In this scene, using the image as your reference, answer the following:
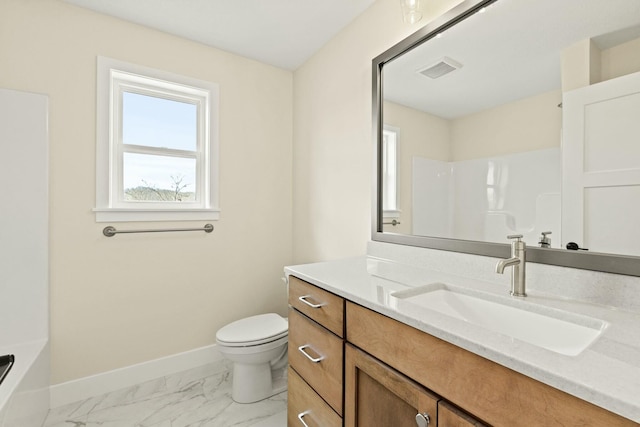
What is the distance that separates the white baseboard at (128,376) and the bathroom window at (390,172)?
1682 millimetres

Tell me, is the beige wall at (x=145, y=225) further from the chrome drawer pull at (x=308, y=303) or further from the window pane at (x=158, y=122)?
the chrome drawer pull at (x=308, y=303)

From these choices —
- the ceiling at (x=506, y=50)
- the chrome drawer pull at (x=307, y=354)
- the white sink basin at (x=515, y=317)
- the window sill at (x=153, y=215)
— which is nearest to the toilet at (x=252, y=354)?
the chrome drawer pull at (x=307, y=354)

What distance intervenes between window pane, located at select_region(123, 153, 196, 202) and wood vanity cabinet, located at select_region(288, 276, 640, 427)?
1.31 m

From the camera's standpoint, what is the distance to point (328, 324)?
1.10 meters

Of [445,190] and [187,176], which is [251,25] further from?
[445,190]

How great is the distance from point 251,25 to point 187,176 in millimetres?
1151

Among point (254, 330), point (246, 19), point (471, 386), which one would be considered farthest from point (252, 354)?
point (246, 19)

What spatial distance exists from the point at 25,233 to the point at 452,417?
7.19ft

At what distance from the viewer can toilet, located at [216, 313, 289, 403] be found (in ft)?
5.65

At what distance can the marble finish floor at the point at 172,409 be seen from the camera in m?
1.62

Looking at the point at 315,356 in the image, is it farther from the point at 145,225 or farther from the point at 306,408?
the point at 145,225

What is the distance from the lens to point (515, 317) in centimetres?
89

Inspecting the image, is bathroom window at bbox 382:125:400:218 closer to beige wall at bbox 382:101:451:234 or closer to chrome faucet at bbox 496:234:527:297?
beige wall at bbox 382:101:451:234

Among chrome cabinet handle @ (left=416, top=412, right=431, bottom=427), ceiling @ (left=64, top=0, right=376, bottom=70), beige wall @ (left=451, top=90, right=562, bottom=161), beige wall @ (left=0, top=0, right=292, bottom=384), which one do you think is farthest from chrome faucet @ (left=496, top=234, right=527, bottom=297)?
beige wall @ (left=0, top=0, right=292, bottom=384)
